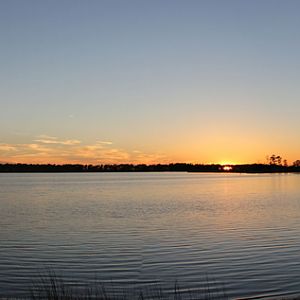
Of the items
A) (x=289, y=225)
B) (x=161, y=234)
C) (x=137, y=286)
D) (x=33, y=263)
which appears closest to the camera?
(x=137, y=286)

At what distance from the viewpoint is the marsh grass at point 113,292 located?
12.9m

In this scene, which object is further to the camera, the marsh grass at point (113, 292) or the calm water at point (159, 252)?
the calm water at point (159, 252)

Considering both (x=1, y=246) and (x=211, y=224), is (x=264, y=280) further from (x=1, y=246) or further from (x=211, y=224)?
(x=211, y=224)

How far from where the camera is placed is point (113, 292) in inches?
545

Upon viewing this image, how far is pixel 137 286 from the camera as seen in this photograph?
14.5m

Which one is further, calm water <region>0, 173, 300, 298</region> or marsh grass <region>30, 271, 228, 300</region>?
calm water <region>0, 173, 300, 298</region>

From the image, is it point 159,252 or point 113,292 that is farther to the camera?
point 159,252

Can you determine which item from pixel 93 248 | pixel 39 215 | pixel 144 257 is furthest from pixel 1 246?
pixel 39 215

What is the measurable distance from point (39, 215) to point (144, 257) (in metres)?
19.9

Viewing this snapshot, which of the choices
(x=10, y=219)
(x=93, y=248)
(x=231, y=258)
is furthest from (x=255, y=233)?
(x=10, y=219)

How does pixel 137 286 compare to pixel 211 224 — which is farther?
pixel 211 224

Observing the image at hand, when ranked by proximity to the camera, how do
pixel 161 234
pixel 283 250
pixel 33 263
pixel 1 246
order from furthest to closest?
pixel 161 234 → pixel 1 246 → pixel 283 250 → pixel 33 263

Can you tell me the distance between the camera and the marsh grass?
12.9 meters

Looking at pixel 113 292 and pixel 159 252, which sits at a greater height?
pixel 159 252
